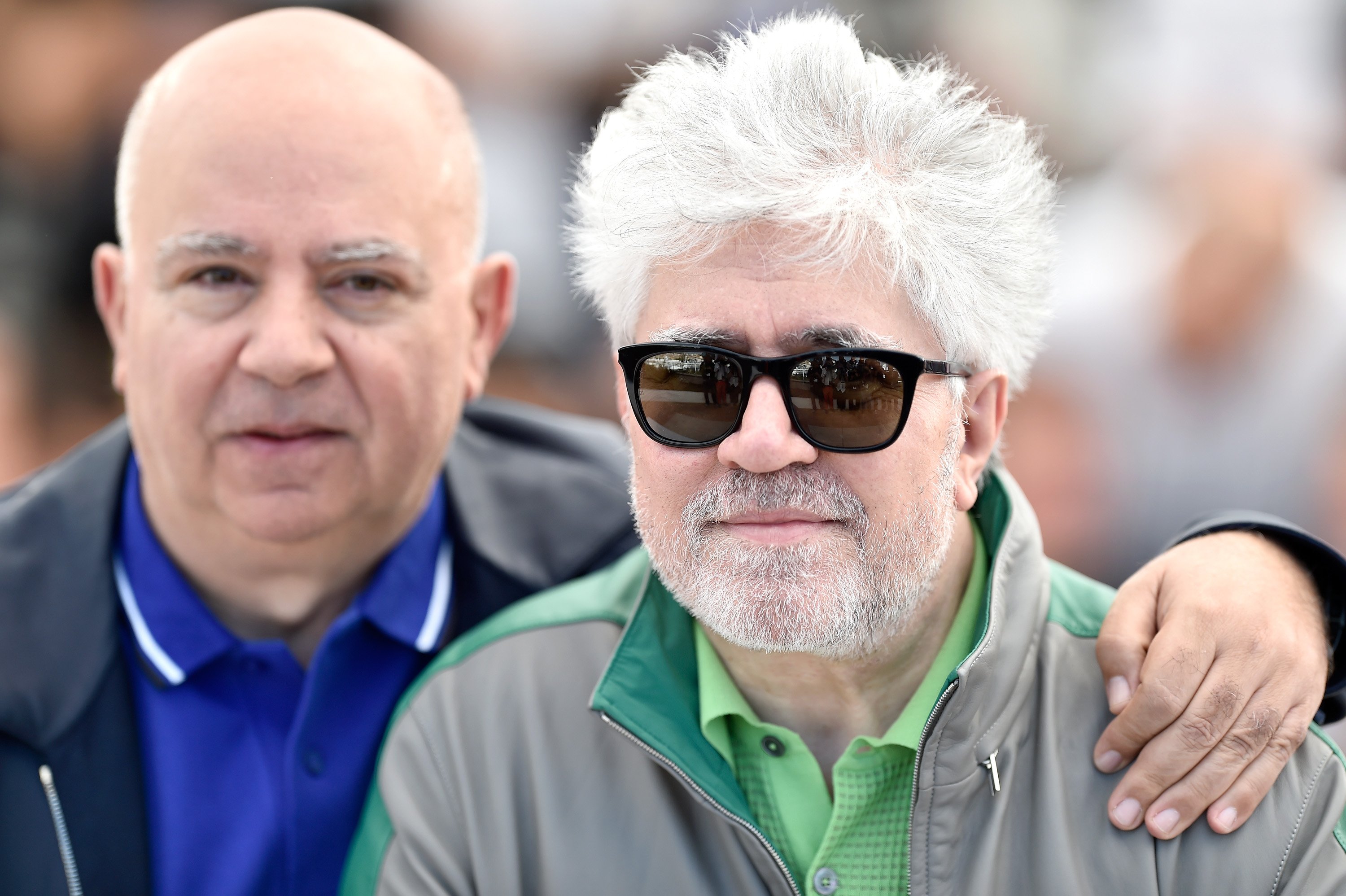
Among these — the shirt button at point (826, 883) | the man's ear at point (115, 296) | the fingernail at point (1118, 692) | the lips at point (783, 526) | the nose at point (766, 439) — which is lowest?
the shirt button at point (826, 883)

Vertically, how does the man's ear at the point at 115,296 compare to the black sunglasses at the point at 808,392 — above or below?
above

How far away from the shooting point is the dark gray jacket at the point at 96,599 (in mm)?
2266

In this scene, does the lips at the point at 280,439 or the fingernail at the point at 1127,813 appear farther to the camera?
the lips at the point at 280,439

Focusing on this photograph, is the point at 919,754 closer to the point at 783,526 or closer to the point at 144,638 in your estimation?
the point at 783,526

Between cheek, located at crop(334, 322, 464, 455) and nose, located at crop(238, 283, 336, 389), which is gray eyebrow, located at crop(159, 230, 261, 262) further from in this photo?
cheek, located at crop(334, 322, 464, 455)

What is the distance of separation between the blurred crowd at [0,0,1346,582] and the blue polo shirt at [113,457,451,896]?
2102mm

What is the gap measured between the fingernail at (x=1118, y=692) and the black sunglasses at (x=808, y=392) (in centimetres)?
53

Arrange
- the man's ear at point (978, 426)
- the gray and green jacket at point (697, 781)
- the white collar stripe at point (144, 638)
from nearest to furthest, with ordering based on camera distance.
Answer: the gray and green jacket at point (697, 781)
the man's ear at point (978, 426)
the white collar stripe at point (144, 638)

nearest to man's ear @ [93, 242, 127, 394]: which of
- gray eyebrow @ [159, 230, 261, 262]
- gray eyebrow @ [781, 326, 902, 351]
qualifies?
gray eyebrow @ [159, 230, 261, 262]

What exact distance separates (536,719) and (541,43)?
371 centimetres

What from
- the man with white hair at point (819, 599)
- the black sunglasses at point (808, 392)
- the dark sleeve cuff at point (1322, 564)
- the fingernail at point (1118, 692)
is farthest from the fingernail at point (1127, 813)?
the black sunglasses at point (808, 392)

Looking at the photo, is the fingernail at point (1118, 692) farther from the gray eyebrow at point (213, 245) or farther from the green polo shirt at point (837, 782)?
the gray eyebrow at point (213, 245)

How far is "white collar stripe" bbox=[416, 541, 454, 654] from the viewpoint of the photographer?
2.61 metres

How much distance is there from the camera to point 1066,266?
187 inches
